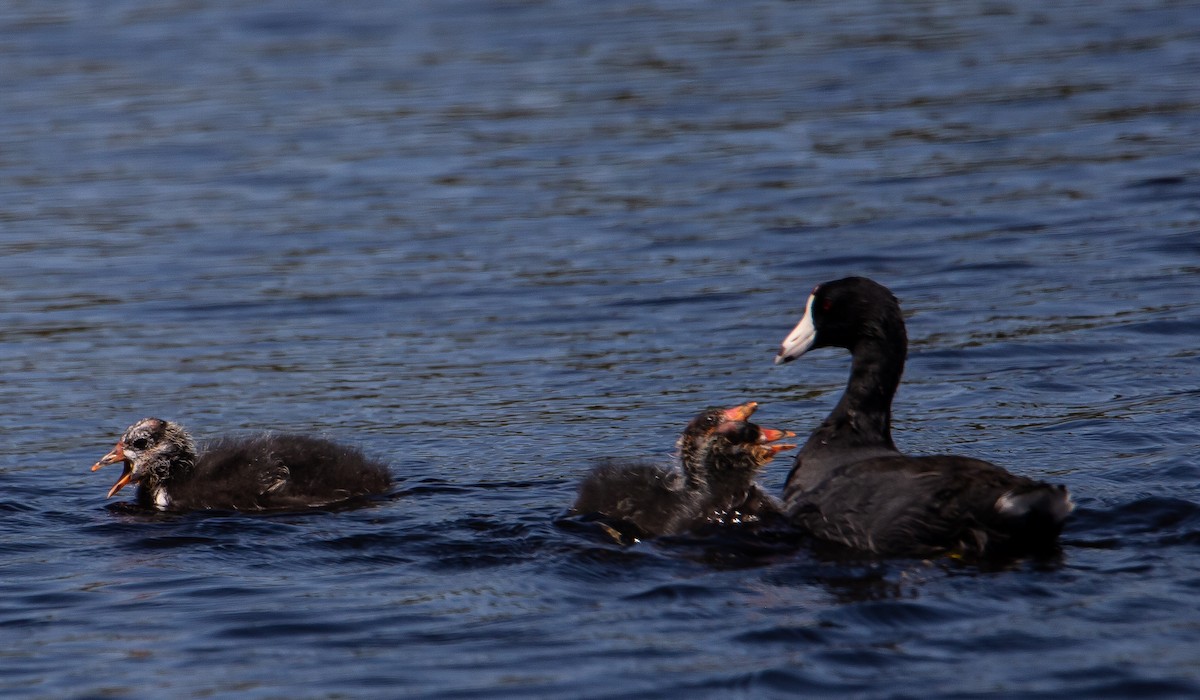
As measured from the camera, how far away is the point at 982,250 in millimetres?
12930

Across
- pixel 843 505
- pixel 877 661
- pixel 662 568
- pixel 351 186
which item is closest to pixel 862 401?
pixel 843 505

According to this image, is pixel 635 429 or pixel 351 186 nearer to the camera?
pixel 635 429

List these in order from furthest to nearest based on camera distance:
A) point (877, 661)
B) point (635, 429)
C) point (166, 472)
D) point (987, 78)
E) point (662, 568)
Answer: point (987, 78)
point (635, 429)
point (166, 472)
point (662, 568)
point (877, 661)

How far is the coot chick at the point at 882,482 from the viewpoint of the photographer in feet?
21.4

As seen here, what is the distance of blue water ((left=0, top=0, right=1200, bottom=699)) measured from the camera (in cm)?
616

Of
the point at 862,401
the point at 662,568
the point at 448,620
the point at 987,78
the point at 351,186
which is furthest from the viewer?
the point at 987,78

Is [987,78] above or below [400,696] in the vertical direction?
above

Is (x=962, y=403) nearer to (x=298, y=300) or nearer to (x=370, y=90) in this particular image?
(x=298, y=300)

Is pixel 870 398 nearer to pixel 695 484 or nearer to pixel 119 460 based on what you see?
pixel 695 484

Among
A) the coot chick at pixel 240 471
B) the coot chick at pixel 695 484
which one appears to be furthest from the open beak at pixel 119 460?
the coot chick at pixel 695 484

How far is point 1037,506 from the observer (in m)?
6.34

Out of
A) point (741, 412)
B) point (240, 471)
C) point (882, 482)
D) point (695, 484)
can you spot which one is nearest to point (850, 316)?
point (741, 412)

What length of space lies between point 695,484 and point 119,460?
9.69ft

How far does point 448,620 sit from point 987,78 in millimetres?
13427
